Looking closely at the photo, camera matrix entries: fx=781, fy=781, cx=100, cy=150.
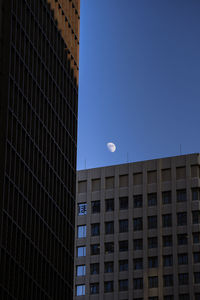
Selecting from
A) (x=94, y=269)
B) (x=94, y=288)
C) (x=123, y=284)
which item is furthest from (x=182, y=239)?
(x=94, y=288)

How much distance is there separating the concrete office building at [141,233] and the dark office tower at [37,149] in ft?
151

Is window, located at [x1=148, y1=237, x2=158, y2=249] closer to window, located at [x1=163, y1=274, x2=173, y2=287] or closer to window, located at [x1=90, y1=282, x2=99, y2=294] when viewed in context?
window, located at [x1=163, y1=274, x2=173, y2=287]

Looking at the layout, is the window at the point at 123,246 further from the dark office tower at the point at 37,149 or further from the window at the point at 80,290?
the dark office tower at the point at 37,149

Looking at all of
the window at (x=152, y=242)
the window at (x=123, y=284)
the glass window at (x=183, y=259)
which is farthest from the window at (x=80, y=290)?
the glass window at (x=183, y=259)

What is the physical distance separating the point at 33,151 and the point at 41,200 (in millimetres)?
5751

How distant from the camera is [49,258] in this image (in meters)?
90.3

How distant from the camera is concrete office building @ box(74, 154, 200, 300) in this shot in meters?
141

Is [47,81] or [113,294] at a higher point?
[47,81]

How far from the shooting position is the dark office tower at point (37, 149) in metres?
81.7

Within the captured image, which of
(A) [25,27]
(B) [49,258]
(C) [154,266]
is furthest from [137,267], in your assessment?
(A) [25,27]

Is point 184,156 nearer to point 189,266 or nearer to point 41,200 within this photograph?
point 189,266

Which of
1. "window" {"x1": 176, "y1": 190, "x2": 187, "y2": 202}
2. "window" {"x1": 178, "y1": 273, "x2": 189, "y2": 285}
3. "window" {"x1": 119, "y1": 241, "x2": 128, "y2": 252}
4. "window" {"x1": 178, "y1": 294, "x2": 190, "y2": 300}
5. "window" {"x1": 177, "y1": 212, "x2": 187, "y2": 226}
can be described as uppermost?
"window" {"x1": 176, "y1": 190, "x2": 187, "y2": 202}

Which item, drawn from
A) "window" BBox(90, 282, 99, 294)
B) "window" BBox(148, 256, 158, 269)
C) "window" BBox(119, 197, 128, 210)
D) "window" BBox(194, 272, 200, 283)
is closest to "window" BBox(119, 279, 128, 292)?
"window" BBox(90, 282, 99, 294)

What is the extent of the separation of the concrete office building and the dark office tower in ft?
151
